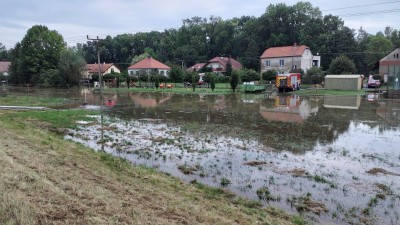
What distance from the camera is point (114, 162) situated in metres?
9.45

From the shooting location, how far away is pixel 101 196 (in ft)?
18.8

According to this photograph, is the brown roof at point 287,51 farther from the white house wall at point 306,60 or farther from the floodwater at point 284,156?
the floodwater at point 284,156

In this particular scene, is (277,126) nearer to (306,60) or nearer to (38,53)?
(306,60)

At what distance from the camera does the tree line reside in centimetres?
6975

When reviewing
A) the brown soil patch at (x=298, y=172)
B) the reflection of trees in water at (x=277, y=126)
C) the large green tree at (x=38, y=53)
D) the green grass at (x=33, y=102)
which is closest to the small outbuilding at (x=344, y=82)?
the reflection of trees in water at (x=277, y=126)

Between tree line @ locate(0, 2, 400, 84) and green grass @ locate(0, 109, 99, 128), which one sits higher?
tree line @ locate(0, 2, 400, 84)

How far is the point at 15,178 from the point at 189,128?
10.6m

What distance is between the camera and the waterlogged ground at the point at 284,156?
7.18 m

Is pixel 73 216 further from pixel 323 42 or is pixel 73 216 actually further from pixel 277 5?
pixel 277 5

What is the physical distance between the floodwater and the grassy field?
967mm

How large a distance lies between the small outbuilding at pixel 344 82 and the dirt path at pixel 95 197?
140 feet

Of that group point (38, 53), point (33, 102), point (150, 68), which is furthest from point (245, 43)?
point (33, 102)

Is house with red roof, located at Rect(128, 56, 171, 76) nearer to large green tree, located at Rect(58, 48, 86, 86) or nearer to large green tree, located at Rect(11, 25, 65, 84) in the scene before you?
large green tree, located at Rect(58, 48, 86, 86)

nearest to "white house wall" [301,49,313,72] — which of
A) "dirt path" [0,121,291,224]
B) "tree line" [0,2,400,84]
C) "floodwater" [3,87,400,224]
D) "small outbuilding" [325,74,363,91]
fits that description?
"tree line" [0,2,400,84]
